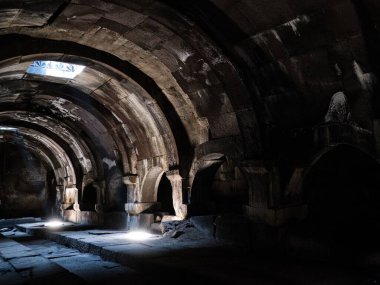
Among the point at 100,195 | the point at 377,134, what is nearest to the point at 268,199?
the point at 377,134

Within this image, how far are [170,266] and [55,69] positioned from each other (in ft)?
17.2

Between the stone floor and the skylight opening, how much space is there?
3660 mm

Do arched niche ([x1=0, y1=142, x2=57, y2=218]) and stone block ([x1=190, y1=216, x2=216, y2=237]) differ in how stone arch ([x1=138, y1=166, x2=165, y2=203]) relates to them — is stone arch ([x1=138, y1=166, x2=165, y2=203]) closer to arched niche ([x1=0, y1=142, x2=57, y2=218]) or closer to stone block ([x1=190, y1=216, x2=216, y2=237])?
stone block ([x1=190, y1=216, x2=216, y2=237])

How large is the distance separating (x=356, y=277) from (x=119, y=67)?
5.33 m

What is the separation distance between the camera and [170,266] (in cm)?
489

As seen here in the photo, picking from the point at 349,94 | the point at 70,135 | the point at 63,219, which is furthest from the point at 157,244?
the point at 63,219

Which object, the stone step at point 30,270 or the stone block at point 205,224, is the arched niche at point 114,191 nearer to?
the stone step at point 30,270

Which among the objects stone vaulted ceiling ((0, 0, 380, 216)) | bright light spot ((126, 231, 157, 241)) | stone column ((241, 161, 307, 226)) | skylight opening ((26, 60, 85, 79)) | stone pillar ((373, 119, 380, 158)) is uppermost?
skylight opening ((26, 60, 85, 79))

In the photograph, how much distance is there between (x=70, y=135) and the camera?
40.5 ft

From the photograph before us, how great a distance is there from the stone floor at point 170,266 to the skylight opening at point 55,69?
12.0 ft

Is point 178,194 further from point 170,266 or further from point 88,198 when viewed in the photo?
point 88,198

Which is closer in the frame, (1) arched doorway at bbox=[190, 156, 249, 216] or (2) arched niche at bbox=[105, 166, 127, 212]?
(1) arched doorway at bbox=[190, 156, 249, 216]

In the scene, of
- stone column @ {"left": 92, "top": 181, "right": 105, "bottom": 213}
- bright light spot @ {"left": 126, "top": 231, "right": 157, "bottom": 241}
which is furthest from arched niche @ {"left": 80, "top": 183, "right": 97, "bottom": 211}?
bright light spot @ {"left": 126, "top": 231, "right": 157, "bottom": 241}

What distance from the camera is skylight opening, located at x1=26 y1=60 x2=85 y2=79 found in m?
7.68
